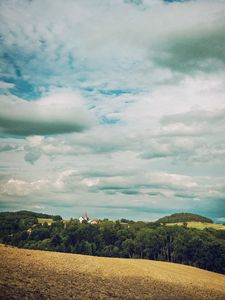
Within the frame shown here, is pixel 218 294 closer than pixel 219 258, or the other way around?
pixel 218 294

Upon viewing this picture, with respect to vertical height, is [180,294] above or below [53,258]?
below

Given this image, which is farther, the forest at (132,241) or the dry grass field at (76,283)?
the forest at (132,241)

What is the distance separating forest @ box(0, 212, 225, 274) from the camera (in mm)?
116625

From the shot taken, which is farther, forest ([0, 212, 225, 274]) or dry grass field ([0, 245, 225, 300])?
forest ([0, 212, 225, 274])

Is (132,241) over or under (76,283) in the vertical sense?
over

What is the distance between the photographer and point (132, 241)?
131m

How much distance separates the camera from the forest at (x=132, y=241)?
11662 centimetres

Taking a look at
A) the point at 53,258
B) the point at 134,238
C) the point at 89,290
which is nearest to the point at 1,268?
the point at 89,290

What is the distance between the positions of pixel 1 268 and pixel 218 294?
30763mm

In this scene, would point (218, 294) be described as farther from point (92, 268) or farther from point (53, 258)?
point (53, 258)

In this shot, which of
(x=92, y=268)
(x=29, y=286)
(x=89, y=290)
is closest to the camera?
(x=29, y=286)

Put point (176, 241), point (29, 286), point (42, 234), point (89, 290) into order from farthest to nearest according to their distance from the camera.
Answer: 1. point (42, 234)
2. point (176, 241)
3. point (89, 290)
4. point (29, 286)

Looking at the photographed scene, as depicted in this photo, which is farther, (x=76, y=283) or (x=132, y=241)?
(x=132, y=241)

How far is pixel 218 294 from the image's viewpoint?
41719 mm
